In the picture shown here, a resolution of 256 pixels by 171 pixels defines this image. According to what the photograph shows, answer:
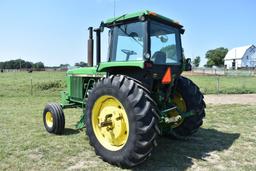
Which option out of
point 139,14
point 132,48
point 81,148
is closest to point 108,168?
point 81,148

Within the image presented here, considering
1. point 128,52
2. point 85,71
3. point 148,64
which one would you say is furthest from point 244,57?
point 148,64

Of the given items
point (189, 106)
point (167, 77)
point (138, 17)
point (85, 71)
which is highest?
point (138, 17)

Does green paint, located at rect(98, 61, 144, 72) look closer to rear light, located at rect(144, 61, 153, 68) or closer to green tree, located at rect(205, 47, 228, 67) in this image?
rear light, located at rect(144, 61, 153, 68)

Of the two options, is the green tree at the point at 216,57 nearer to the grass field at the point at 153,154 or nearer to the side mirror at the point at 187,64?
the grass field at the point at 153,154

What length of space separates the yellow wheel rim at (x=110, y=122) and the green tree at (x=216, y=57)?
83749 millimetres

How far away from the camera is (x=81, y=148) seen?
5.00 meters

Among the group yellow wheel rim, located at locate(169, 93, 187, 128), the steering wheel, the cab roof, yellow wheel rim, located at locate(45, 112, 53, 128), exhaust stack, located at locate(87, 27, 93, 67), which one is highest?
the cab roof

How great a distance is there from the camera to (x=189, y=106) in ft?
17.5

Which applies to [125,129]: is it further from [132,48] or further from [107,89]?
[132,48]

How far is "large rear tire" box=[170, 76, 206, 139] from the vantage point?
17.4 ft

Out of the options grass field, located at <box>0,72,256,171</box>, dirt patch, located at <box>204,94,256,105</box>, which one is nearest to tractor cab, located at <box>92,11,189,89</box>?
grass field, located at <box>0,72,256,171</box>

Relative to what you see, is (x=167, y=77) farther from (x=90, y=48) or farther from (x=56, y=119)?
(x=56, y=119)

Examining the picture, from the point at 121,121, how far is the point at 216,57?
282 feet

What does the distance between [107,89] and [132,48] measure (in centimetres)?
83
